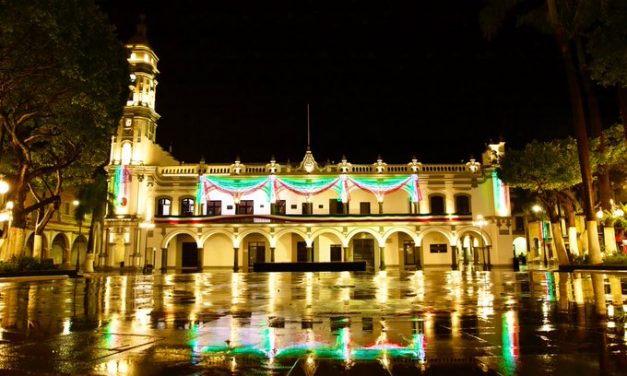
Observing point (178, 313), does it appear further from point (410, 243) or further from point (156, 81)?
point (156, 81)

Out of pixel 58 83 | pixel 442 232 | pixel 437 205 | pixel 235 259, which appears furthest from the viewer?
pixel 437 205

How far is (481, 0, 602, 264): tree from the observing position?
22.2 metres

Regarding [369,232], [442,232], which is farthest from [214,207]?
[442,232]

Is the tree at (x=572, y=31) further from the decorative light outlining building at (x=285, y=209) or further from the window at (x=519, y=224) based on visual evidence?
the window at (x=519, y=224)

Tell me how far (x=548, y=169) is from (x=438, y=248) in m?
16.7

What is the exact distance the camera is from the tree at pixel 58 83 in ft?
52.1

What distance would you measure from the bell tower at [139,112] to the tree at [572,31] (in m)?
29.3

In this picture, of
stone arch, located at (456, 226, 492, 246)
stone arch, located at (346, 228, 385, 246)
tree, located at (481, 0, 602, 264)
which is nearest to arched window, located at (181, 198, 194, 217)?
stone arch, located at (346, 228, 385, 246)

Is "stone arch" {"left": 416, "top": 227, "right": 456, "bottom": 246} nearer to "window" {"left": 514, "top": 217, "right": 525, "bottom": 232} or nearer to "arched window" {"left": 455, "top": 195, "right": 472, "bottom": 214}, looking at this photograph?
"arched window" {"left": 455, "top": 195, "right": 472, "bottom": 214}

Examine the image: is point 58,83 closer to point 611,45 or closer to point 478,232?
point 611,45

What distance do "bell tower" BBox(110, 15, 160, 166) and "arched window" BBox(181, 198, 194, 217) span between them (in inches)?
190

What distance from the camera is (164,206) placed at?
40500 mm

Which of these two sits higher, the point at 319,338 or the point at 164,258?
the point at 164,258

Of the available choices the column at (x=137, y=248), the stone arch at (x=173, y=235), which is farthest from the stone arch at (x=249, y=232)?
the column at (x=137, y=248)
